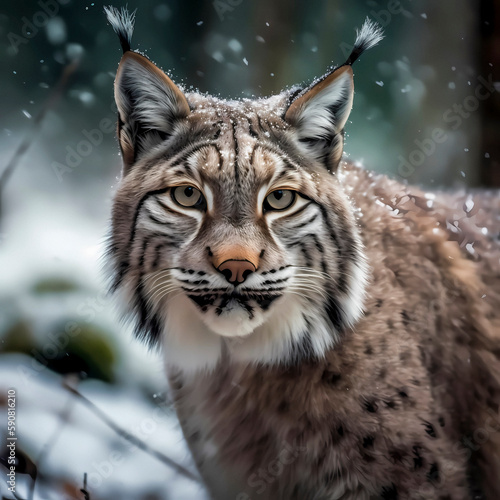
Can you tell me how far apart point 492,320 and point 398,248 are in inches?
10.5

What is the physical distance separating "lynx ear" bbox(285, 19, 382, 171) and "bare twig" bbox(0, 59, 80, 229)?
22.3 inches

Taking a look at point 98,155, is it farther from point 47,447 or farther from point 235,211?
point 47,447

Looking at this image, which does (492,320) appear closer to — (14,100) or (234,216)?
(234,216)

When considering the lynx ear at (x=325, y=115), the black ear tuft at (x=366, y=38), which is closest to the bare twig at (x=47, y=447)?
the lynx ear at (x=325, y=115)

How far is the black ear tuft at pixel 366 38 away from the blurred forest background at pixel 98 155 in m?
0.04

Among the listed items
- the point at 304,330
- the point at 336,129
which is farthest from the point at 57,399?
the point at 336,129

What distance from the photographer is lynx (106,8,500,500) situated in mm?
990

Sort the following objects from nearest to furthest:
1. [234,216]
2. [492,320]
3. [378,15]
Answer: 1. [234,216]
2. [492,320]
3. [378,15]

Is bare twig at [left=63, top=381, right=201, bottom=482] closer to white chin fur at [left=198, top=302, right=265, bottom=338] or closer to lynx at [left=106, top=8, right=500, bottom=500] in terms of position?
lynx at [left=106, top=8, right=500, bottom=500]

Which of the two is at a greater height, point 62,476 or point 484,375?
point 484,375

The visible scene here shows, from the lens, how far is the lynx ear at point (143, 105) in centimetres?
105

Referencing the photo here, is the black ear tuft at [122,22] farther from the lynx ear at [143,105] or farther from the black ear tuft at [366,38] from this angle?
the black ear tuft at [366,38]

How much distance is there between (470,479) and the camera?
3.52ft

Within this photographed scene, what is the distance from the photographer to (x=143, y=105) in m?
1.05
